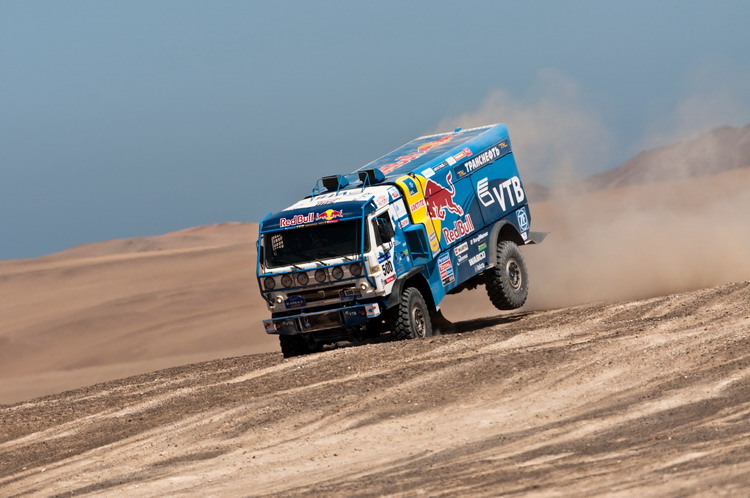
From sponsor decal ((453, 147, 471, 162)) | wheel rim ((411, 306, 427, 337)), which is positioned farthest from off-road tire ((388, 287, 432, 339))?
sponsor decal ((453, 147, 471, 162))

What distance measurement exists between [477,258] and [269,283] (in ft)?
12.4

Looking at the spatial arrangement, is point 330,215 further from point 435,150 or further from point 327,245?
point 435,150

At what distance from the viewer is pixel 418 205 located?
60.3ft

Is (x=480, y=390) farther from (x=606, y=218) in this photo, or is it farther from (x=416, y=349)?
(x=606, y=218)

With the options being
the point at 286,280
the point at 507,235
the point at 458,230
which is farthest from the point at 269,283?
the point at 507,235

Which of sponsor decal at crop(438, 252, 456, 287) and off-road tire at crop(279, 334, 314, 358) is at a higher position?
sponsor decal at crop(438, 252, 456, 287)

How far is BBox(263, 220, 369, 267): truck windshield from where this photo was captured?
57.1 feet

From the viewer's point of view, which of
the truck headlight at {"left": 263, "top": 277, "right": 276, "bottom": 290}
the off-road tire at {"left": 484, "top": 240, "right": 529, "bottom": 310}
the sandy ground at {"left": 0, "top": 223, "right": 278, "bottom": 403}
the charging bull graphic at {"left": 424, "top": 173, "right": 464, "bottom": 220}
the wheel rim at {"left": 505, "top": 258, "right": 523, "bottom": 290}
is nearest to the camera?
the truck headlight at {"left": 263, "top": 277, "right": 276, "bottom": 290}

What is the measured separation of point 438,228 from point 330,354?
271cm

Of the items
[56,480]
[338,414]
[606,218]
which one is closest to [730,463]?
[338,414]

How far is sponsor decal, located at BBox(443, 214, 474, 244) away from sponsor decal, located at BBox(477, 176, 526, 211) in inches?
24.1

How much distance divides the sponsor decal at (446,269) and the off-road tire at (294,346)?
7.79ft

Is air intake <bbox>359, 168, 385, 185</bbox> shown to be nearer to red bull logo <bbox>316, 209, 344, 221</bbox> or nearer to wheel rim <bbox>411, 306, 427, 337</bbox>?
red bull logo <bbox>316, 209, 344, 221</bbox>

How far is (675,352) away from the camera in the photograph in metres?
A: 14.1
